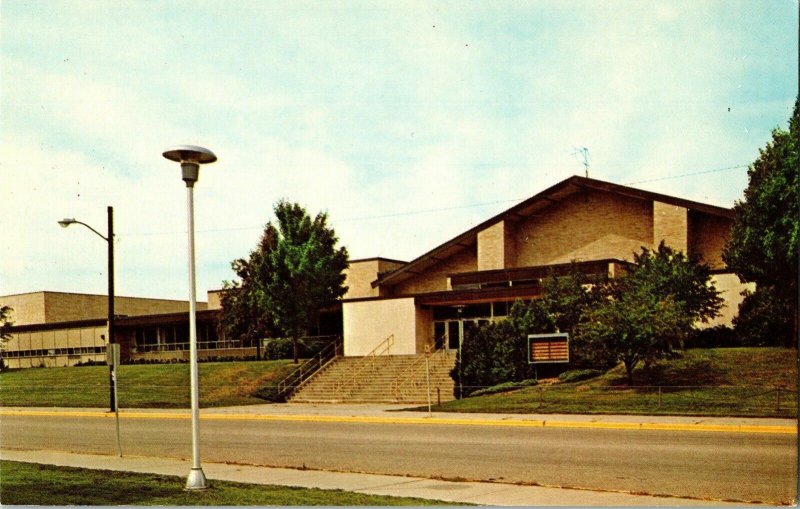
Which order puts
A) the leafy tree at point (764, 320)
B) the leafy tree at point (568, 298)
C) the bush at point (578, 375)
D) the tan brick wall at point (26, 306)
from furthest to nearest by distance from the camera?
the tan brick wall at point (26, 306) < the leafy tree at point (568, 298) < the leafy tree at point (764, 320) < the bush at point (578, 375)

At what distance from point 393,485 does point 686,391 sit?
54.1 ft

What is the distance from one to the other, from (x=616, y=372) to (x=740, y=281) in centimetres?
790

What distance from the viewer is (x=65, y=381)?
48.6m

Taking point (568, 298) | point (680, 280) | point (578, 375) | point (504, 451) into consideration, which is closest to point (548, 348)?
point (578, 375)

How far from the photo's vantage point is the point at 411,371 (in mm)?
37719

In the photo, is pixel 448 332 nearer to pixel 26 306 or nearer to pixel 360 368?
pixel 360 368

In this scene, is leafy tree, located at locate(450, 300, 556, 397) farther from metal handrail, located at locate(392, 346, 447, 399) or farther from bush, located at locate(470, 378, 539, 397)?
metal handrail, located at locate(392, 346, 447, 399)

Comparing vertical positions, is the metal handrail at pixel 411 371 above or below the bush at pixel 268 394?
above

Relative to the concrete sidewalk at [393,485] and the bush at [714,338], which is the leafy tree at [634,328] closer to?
the bush at [714,338]

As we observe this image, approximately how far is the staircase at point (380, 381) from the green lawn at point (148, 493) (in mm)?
20097

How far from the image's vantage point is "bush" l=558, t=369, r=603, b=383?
101 ft

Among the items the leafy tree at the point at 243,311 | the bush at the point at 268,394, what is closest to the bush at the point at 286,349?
the leafy tree at the point at 243,311

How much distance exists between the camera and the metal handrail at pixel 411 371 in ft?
116

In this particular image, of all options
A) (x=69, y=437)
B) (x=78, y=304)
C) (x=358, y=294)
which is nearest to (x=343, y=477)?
(x=69, y=437)
